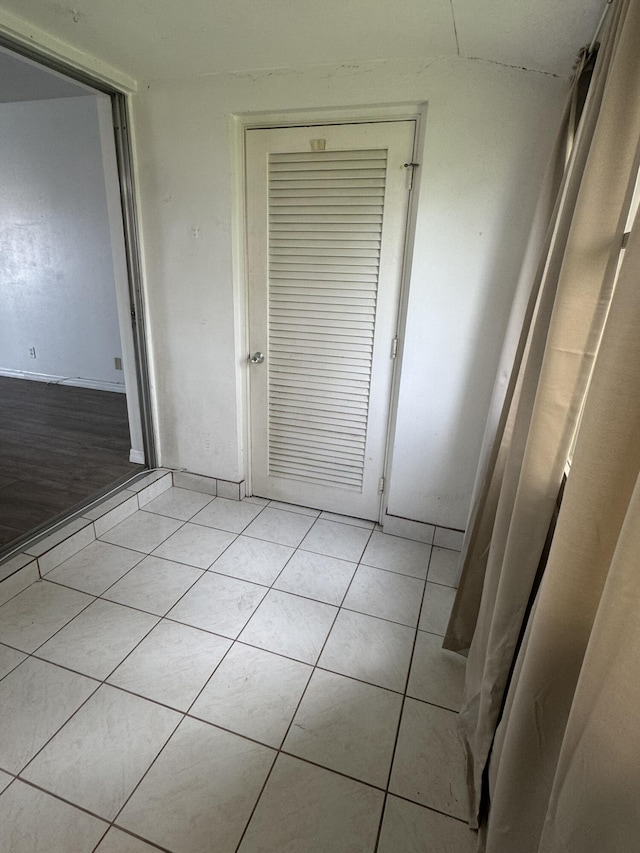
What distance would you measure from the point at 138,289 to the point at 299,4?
156 cm

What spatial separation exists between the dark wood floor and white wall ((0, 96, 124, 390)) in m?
0.40

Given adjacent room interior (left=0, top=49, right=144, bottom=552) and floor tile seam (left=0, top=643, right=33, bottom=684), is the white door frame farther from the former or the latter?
floor tile seam (left=0, top=643, right=33, bottom=684)

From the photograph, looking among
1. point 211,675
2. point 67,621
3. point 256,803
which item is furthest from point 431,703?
point 67,621

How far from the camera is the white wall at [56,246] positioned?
3.70 metres

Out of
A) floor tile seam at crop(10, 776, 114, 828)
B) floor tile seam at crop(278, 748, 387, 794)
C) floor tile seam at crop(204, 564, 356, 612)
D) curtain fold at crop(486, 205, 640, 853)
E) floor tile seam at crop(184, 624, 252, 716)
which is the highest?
curtain fold at crop(486, 205, 640, 853)

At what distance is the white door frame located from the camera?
1917 mm

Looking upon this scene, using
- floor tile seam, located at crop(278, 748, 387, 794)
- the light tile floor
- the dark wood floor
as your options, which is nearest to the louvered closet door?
the light tile floor

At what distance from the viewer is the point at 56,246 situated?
13.1 feet

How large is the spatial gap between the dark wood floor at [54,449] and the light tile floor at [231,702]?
43cm

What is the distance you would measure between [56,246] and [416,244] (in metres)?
3.59

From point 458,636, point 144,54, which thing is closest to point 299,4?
point 144,54

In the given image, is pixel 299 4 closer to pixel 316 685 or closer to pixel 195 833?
pixel 316 685

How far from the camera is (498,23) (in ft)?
4.79

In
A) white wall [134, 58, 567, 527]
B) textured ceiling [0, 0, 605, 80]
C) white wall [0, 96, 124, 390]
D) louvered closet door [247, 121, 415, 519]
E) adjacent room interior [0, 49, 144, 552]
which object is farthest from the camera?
white wall [0, 96, 124, 390]
